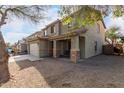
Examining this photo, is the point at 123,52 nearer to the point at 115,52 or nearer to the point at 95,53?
the point at 115,52

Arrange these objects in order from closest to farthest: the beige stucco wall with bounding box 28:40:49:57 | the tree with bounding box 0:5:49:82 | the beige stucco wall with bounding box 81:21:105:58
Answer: the tree with bounding box 0:5:49:82
the beige stucco wall with bounding box 81:21:105:58
the beige stucco wall with bounding box 28:40:49:57

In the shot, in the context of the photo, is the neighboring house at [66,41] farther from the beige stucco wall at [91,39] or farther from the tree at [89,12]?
the tree at [89,12]

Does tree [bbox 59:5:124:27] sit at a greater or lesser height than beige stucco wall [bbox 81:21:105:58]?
greater

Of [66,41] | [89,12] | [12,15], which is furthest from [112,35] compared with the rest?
[12,15]

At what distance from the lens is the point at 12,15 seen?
950cm

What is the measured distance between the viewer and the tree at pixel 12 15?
8.38 meters

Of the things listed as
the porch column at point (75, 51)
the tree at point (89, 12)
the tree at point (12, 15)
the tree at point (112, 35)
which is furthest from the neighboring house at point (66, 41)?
the tree at point (89, 12)

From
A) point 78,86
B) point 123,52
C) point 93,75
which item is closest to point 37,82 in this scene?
point 78,86

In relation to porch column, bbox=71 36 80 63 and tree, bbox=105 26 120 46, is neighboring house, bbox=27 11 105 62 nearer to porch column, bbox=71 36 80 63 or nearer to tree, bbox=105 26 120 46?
porch column, bbox=71 36 80 63

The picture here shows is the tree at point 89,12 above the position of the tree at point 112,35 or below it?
above

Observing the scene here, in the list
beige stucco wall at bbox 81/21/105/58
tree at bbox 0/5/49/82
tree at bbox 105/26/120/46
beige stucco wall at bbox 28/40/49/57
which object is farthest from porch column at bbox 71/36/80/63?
tree at bbox 105/26/120/46

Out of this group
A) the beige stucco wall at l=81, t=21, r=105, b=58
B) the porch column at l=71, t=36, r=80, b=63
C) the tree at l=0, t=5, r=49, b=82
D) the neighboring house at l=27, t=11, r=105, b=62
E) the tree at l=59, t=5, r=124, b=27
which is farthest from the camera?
the beige stucco wall at l=81, t=21, r=105, b=58

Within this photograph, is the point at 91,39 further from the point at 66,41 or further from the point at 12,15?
the point at 12,15

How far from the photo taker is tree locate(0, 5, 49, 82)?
838 cm
